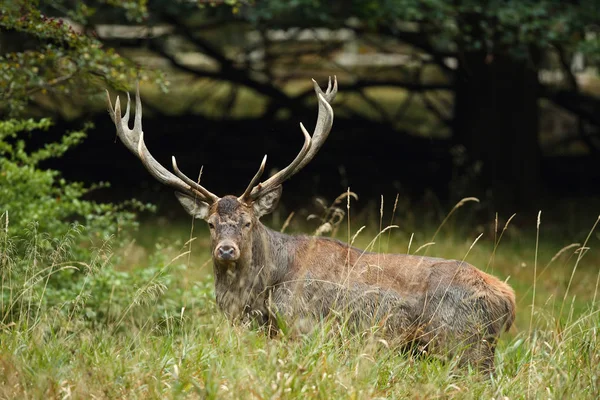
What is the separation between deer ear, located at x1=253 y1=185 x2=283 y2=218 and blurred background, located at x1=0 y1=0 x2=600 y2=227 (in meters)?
4.25

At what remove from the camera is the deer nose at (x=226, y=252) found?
19.5 feet

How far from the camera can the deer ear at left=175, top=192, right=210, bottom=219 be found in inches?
251

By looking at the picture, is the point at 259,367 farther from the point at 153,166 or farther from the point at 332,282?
the point at 153,166

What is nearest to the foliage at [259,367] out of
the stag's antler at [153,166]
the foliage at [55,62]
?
the stag's antler at [153,166]

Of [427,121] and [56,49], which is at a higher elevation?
[56,49]

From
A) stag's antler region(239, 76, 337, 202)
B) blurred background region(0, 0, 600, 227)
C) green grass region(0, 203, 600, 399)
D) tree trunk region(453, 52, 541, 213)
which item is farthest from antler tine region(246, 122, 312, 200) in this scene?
tree trunk region(453, 52, 541, 213)

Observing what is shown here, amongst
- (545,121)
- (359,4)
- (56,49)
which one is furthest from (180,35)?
(545,121)

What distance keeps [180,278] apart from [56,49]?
7.55ft

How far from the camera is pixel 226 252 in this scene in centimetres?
594

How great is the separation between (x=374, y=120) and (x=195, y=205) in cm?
947

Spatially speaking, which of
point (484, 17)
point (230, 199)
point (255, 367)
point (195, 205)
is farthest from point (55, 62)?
point (484, 17)

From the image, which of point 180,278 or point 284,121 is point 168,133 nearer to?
point 284,121

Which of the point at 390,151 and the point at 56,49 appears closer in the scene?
the point at 56,49

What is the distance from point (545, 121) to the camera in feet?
58.4
